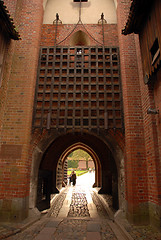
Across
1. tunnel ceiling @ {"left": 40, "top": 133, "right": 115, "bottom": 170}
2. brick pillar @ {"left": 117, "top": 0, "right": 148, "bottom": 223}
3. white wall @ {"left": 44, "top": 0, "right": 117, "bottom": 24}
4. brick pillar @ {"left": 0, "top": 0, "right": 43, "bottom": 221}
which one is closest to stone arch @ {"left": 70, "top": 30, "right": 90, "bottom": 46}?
white wall @ {"left": 44, "top": 0, "right": 117, "bottom": 24}

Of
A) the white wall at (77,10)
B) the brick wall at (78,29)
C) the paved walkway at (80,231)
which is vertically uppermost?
the white wall at (77,10)

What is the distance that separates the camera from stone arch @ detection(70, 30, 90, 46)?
267 inches

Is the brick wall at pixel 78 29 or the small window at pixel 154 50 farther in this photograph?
the brick wall at pixel 78 29

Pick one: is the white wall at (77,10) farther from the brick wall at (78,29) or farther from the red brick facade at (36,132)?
the red brick facade at (36,132)

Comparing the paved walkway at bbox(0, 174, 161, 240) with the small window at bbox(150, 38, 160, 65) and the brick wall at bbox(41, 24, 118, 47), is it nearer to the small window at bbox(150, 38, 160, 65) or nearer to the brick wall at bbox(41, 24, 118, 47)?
the small window at bbox(150, 38, 160, 65)

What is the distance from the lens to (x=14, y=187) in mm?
4535

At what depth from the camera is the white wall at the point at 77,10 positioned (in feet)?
23.4

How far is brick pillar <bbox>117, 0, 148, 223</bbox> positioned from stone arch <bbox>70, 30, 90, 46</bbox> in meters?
1.55

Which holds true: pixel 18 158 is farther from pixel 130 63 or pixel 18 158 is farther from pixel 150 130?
pixel 130 63

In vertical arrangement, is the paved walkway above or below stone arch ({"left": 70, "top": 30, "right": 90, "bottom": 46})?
below

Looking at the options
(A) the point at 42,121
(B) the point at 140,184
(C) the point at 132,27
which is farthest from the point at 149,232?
(C) the point at 132,27

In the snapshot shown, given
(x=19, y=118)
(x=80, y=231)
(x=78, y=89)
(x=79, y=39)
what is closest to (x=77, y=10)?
(x=79, y=39)

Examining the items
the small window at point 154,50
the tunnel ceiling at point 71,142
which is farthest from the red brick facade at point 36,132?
the tunnel ceiling at point 71,142

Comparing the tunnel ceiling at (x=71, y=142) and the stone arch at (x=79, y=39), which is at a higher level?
the stone arch at (x=79, y=39)
